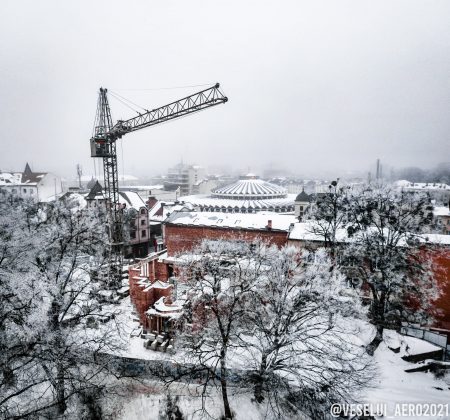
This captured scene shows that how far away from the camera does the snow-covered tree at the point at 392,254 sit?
1806cm

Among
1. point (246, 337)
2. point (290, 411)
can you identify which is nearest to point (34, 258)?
point (246, 337)

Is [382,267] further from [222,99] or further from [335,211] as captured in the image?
[222,99]

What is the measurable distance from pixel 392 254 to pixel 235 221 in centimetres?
1324

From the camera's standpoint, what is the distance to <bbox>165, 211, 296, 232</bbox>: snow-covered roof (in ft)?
85.8

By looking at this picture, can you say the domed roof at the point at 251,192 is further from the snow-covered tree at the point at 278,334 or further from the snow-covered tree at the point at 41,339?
the snow-covered tree at the point at 41,339

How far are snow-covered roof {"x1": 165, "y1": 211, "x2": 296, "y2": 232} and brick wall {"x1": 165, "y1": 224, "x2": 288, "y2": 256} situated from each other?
0.38 metres

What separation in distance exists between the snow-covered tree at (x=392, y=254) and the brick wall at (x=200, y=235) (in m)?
6.77

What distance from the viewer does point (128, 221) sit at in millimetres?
38750

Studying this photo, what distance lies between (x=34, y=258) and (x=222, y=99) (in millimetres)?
19967

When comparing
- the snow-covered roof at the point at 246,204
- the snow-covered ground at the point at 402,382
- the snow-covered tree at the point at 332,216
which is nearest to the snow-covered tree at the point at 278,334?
the snow-covered ground at the point at 402,382

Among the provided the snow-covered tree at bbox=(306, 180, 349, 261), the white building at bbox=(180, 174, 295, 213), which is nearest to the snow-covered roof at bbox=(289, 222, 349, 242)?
the snow-covered tree at bbox=(306, 180, 349, 261)

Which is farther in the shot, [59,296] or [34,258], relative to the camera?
[34,258]

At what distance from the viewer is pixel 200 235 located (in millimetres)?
27344

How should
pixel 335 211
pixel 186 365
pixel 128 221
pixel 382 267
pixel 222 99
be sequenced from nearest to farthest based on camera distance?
pixel 186 365 → pixel 382 267 → pixel 335 211 → pixel 222 99 → pixel 128 221
